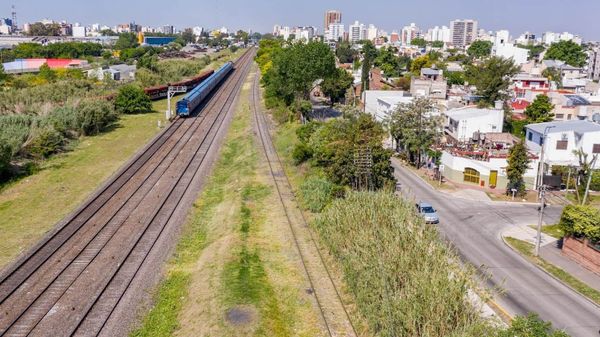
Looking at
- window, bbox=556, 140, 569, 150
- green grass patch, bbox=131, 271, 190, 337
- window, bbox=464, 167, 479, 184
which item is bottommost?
green grass patch, bbox=131, 271, 190, 337

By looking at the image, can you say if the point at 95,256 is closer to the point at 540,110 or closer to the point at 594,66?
the point at 540,110

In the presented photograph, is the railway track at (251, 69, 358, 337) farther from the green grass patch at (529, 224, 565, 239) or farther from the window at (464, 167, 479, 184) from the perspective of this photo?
the green grass patch at (529, 224, 565, 239)

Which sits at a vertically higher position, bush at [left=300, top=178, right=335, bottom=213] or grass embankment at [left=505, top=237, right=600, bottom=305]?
bush at [left=300, top=178, right=335, bottom=213]

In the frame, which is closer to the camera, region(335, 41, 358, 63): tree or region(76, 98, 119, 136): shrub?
region(76, 98, 119, 136): shrub

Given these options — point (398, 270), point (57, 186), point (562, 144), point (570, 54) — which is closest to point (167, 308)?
point (398, 270)

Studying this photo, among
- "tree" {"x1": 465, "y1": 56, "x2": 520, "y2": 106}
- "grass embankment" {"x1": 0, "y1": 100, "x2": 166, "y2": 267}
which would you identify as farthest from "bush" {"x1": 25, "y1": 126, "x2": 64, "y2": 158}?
"tree" {"x1": 465, "y1": 56, "x2": 520, "y2": 106}

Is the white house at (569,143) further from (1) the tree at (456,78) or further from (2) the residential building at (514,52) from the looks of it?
(2) the residential building at (514,52)

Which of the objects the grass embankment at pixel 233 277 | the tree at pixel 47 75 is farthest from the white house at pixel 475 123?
the tree at pixel 47 75
